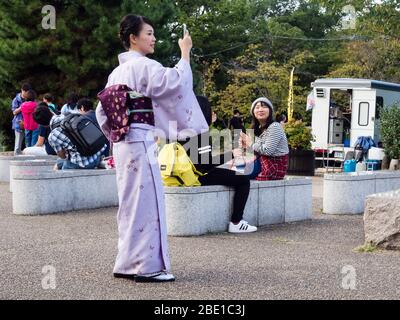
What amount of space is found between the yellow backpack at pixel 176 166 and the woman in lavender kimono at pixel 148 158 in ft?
6.79

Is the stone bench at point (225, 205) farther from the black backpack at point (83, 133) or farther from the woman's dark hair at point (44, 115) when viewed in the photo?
the woman's dark hair at point (44, 115)

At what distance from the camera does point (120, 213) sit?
18.8ft

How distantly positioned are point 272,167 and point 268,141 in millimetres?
402

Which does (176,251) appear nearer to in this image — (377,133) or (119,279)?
(119,279)

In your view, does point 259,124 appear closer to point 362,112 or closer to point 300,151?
point 300,151

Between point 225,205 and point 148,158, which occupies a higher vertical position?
point 148,158

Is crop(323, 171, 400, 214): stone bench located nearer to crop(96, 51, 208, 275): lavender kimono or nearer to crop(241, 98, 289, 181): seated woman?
crop(241, 98, 289, 181): seated woman

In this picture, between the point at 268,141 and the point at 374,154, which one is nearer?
the point at 268,141

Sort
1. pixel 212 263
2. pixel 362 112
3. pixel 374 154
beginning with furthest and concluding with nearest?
pixel 362 112, pixel 374 154, pixel 212 263

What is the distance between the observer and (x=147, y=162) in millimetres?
5656

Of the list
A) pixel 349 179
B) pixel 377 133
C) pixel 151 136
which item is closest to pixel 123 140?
pixel 151 136

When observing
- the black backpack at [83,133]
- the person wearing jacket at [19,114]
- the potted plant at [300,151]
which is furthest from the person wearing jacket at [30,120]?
the potted plant at [300,151]

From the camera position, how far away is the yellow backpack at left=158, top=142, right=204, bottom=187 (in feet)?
25.7

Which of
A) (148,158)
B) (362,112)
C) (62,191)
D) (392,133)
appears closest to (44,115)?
(62,191)
